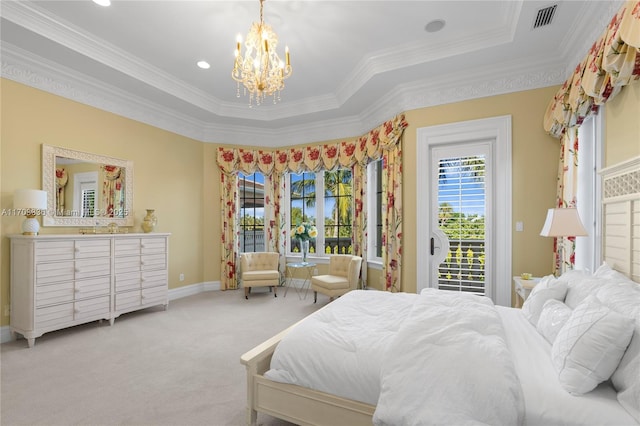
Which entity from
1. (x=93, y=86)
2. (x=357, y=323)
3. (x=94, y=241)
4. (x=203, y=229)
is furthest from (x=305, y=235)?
(x=93, y=86)

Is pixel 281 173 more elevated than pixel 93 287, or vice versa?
pixel 281 173

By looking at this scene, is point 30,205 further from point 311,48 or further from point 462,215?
point 462,215

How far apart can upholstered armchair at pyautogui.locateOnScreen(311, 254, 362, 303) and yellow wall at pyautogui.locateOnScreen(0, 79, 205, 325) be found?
99.1 inches

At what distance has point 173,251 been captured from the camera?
530 centimetres

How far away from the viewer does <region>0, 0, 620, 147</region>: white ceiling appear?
3.03 meters

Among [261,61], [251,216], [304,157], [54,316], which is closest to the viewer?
[261,61]

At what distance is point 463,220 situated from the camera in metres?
4.08

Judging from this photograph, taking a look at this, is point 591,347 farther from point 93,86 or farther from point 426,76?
point 93,86

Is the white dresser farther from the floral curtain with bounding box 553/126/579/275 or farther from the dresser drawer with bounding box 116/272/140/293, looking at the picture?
the floral curtain with bounding box 553/126/579/275

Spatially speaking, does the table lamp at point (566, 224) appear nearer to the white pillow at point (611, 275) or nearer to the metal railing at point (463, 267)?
the white pillow at point (611, 275)

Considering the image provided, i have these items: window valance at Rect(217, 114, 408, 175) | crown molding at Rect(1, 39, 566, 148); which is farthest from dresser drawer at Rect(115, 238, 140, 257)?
window valance at Rect(217, 114, 408, 175)

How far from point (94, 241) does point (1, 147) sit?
1.34 metres

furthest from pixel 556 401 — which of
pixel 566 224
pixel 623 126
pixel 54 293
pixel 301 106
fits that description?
pixel 301 106

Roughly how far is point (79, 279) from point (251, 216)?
3.18 meters
